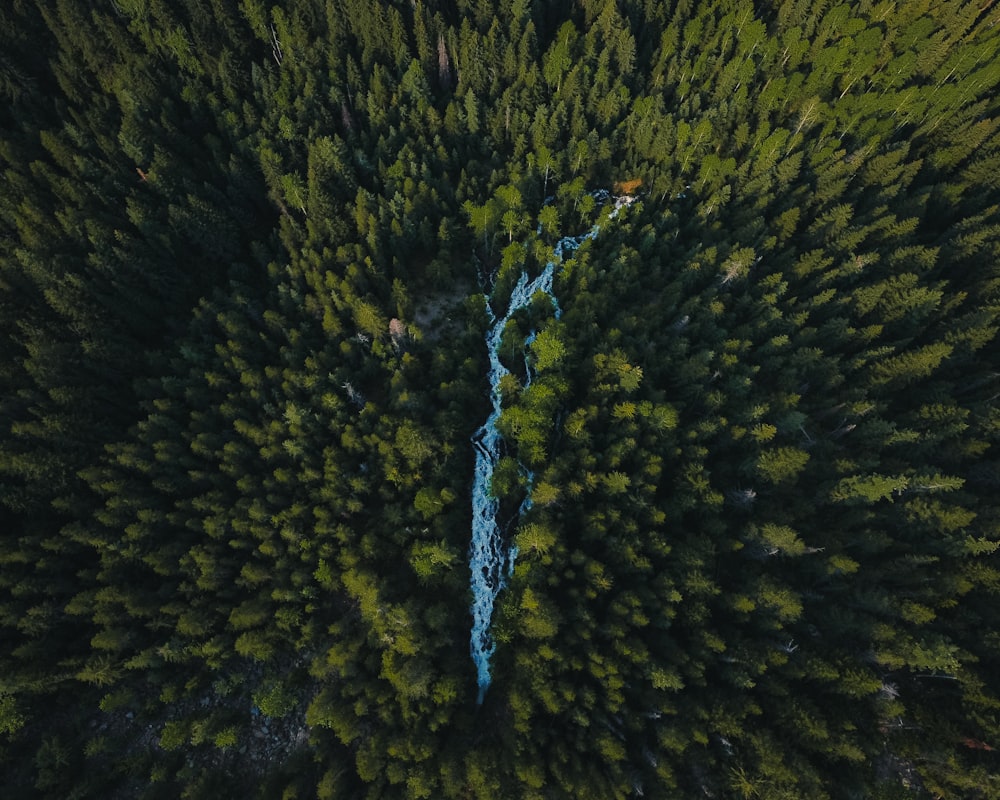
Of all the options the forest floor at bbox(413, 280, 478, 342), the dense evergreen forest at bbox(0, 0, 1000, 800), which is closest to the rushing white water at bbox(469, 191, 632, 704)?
the dense evergreen forest at bbox(0, 0, 1000, 800)

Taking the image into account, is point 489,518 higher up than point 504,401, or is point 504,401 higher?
point 504,401

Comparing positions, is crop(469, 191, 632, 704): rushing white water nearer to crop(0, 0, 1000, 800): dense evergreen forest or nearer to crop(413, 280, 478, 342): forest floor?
crop(0, 0, 1000, 800): dense evergreen forest

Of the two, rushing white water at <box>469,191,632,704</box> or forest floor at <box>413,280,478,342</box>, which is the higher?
forest floor at <box>413,280,478,342</box>

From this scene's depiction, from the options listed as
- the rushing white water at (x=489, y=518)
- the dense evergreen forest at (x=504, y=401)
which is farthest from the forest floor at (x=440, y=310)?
the rushing white water at (x=489, y=518)

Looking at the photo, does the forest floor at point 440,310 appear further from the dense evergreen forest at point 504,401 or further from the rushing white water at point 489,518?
the rushing white water at point 489,518

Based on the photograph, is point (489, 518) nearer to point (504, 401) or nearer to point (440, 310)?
point (504, 401)

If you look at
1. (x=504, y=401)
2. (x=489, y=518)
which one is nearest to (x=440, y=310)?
(x=504, y=401)
